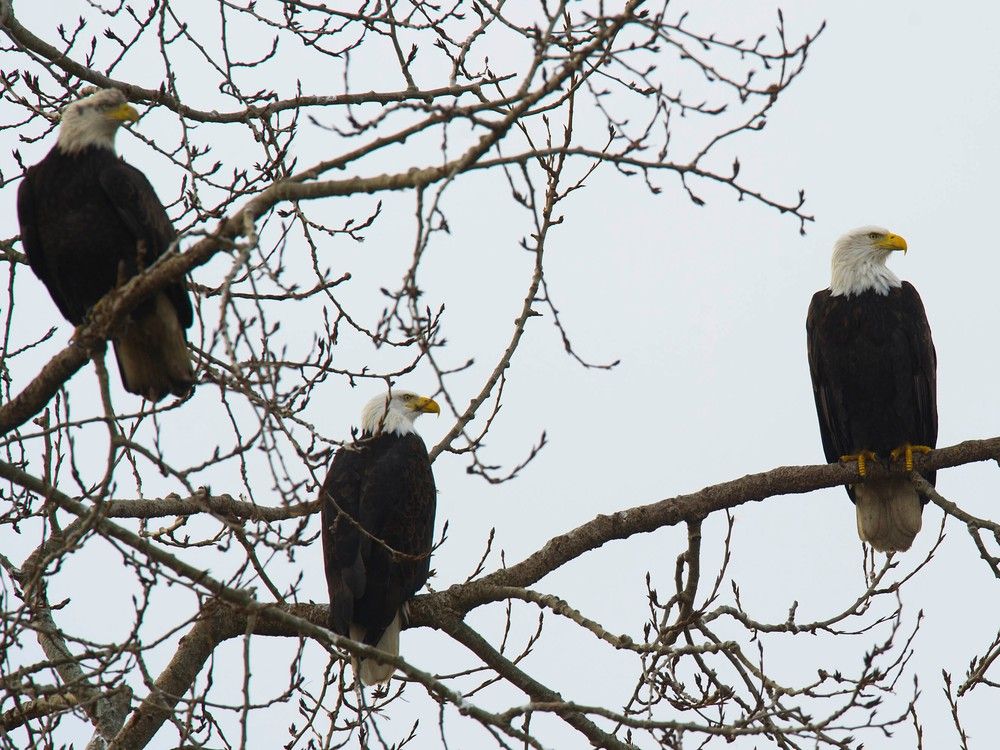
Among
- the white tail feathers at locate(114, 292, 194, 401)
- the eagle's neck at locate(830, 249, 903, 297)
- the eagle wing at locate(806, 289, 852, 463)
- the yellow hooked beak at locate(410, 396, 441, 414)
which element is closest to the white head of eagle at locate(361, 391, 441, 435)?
the yellow hooked beak at locate(410, 396, 441, 414)

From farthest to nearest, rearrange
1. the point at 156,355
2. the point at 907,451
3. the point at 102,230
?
the point at 907,451 < the point at 156,355 < the point at 102,230

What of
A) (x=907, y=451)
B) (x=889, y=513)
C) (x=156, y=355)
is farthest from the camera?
(x=889, y=513)

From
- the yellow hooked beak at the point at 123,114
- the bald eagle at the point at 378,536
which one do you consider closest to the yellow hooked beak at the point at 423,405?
the bald eagle at the point at 378,536

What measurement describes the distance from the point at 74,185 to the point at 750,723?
2.59m

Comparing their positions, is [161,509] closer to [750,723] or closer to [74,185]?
[74,185]

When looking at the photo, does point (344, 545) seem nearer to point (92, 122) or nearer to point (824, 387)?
point (92, 122)

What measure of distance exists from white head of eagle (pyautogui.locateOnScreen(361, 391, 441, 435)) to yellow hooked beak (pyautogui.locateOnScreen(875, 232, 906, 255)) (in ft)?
7.16

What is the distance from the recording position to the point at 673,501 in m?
4.06

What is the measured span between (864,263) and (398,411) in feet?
7.30

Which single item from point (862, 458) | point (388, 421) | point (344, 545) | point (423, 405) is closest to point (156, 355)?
point (344, 545)

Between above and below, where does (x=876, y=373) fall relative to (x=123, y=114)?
above

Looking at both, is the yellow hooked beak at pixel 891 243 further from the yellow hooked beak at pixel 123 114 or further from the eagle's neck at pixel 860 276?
the yellow hooked beak at pixel 123 114

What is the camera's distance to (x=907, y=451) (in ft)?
17.6

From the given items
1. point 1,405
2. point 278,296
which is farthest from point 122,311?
point 278,296
